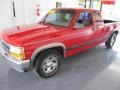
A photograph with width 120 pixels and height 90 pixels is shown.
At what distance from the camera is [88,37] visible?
3.68m

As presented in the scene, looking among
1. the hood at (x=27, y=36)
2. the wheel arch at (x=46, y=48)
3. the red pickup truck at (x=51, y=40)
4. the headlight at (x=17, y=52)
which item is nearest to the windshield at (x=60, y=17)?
the red pickup truck at (x=51, y=40)

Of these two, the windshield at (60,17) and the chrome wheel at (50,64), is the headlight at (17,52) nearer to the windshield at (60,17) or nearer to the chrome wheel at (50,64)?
the chrome wheel at (50,64)

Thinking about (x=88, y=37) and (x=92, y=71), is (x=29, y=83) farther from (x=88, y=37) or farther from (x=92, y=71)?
(x=88, y=37)

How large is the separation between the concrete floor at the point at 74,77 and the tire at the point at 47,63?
0.14 meters

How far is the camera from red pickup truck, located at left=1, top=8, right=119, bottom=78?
8.38 ft

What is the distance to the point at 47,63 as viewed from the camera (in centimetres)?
294

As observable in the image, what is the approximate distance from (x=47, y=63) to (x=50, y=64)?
0.27 feet

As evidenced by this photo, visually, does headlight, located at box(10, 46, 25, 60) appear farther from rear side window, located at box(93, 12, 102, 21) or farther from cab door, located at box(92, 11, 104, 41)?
rear side window, located at box(93, 12, 102, 21)

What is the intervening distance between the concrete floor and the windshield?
1132 mm

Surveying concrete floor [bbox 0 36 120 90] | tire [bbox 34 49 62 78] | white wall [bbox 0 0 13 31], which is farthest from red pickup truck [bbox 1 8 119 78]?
white wall [bbox 0 0 13 31]

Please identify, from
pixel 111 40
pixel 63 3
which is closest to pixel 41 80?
pixel 111 40

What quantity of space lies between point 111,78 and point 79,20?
1.57 metres

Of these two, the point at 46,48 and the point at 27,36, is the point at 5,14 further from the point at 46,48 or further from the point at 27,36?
the point at 46,48

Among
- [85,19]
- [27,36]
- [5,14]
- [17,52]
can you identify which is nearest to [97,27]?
[85,19]
